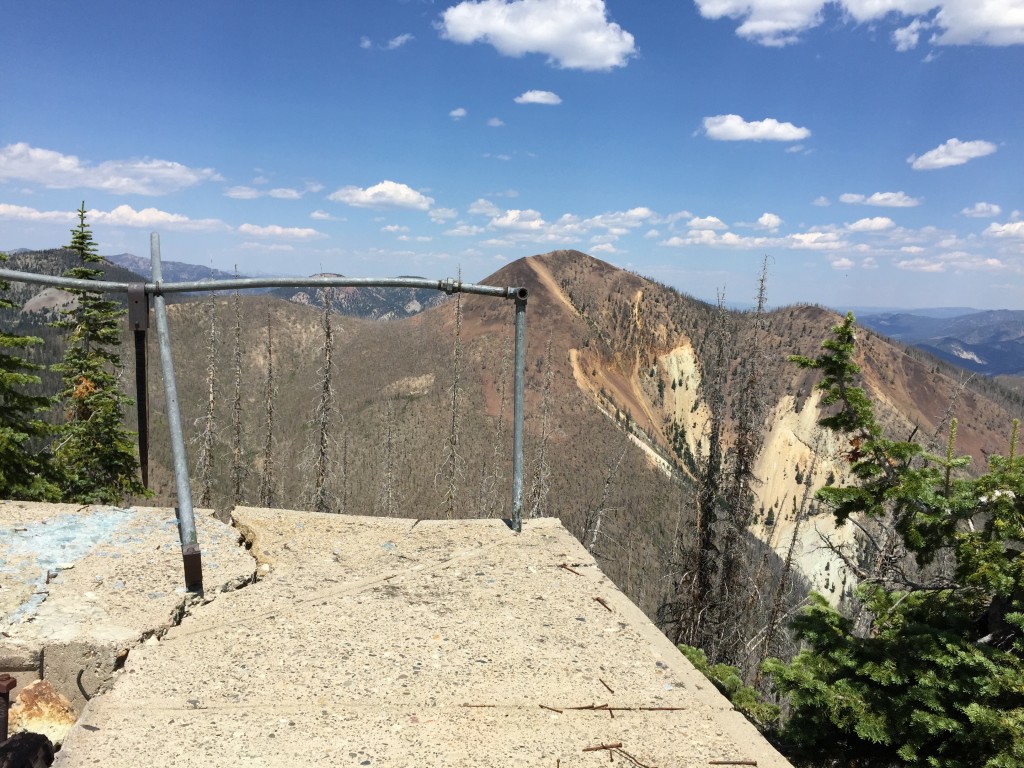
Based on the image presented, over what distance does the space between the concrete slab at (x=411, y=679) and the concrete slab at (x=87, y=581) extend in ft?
0.64

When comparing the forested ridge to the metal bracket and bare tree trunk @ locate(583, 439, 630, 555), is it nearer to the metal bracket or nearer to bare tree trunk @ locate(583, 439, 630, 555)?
bare tree trunk @ locate(583, 439, 630, 555)

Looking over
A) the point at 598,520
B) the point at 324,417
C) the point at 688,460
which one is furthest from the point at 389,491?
the point at 688,460

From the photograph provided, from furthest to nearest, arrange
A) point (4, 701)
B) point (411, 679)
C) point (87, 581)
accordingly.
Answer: point (87, 581) < point (411, 679) < point (4, 701)

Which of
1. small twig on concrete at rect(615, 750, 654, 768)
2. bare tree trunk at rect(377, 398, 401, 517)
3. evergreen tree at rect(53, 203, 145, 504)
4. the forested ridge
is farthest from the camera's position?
bare tree trunk at rect(377, 398, 401, 517)

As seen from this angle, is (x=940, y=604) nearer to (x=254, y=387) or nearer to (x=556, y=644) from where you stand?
(x=556, y=644)

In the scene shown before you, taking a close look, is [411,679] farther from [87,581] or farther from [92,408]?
[92,408]

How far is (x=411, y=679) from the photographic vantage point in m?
3.12

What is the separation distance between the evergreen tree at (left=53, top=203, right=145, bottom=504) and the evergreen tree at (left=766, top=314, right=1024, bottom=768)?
1814cm

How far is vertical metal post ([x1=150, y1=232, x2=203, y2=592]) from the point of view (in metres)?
3.71

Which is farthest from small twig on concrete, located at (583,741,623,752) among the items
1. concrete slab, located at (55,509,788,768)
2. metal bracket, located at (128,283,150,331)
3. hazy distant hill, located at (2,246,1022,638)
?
hazy distant hill, located at (2,246,1022,638)

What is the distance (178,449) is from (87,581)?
87cm

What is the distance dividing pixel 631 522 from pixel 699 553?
38246 mm

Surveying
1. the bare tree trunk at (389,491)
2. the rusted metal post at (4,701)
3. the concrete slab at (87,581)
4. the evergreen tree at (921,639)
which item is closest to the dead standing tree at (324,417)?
the bare tree trunk at (389,491)

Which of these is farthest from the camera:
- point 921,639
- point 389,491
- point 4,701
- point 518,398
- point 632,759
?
point 389,491
